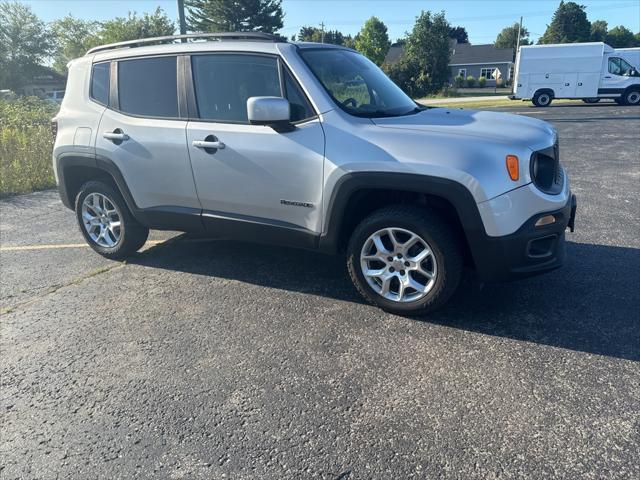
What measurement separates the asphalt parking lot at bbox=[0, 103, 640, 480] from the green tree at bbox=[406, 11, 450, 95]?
39.4 metres

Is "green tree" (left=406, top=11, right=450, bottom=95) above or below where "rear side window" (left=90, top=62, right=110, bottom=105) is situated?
above

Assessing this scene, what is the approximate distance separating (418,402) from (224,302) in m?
1.90

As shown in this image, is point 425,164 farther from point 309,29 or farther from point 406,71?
point 309,29

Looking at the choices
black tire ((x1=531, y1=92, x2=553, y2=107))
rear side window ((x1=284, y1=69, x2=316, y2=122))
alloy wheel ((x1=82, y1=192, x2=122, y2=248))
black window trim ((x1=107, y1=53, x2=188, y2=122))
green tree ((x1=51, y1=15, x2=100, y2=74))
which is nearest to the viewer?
rear side window ((x1=284, y1=69, x2=316, y2=122))

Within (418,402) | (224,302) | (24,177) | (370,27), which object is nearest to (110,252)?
(224,302)

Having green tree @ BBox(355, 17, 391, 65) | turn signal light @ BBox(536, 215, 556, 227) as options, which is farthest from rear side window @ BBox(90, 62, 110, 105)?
green tree @ BBox(355, 17, 391, 65)

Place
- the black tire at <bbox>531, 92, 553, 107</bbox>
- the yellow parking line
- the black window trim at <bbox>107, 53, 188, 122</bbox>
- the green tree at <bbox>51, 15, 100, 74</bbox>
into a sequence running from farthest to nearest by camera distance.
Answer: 1. the green tree at <bbox>51, 15, 100, 74</bbox>
2. the black tire at <bbox>531, 92, 553, 107</bbox>
3. the yellow parking line
4. the black window trim at <bbox>107, 53, 188, 122</bbox>

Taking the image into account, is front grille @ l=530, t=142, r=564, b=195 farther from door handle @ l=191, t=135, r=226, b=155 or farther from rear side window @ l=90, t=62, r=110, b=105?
rear side window @ l=90, t=62, r=110, b=105

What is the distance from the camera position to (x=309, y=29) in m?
81.9

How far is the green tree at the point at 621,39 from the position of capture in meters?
77.7

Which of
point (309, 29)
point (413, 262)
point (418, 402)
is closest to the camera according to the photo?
point (418, 402)

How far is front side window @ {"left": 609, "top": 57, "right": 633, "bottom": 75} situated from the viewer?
23.8 metres

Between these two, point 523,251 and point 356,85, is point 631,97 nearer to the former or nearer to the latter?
point 356,85

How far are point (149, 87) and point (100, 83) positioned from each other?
26.1 inches
